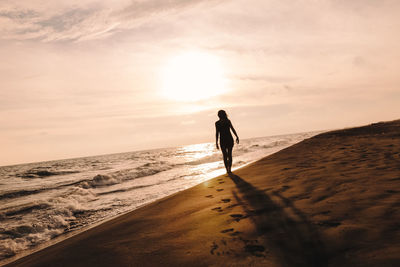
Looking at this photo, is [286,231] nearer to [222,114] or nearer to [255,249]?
[255,249]

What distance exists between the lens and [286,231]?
299 centimetres

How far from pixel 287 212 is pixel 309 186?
1615mm

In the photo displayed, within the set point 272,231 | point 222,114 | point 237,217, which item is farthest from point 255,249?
point 222,114

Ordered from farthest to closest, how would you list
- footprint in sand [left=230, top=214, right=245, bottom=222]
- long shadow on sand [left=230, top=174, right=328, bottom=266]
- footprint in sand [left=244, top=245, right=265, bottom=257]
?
footprint in sand [left=230, top=214, right=245, bottom=222]
footprint in sand [left=244, top=245, right=265, bottom=257]
long shadow on sand [left=230, top=174, right=328, bottom=266]

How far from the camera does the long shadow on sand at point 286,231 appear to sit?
2381mm

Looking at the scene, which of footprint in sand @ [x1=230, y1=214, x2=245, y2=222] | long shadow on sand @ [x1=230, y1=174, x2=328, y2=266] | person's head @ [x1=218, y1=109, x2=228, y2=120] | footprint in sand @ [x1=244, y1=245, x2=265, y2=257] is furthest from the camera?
person's head @ [x1=218, y1=109, x2=228, y2=120]

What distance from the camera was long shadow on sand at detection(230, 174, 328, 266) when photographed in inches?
93.7

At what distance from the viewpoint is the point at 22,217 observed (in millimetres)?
8461

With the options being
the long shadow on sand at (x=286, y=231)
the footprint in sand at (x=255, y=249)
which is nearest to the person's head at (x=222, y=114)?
the long shadow on sand at (x=286, y=231)

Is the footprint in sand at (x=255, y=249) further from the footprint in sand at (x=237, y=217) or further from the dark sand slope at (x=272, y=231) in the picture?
the footprint in sand at (x=237, y=217)

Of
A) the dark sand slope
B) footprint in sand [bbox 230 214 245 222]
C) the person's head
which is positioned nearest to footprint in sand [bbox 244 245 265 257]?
the dark sand slope

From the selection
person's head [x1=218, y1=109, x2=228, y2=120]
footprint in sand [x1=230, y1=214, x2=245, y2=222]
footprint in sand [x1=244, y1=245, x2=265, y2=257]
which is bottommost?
footprint in sand [x1=230, y1=214, x2=245, y2=222]

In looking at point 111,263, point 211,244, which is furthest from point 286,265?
point 111,263

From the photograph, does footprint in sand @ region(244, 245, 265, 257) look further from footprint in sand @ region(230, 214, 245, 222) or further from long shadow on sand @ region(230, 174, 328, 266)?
footprint in sand @ region(230, 214, 245, 222)
